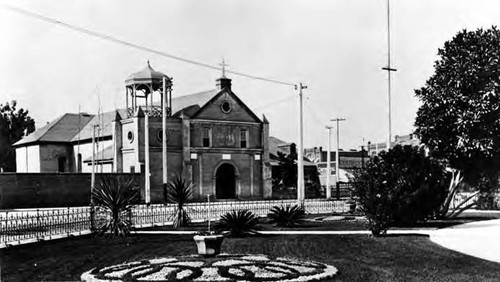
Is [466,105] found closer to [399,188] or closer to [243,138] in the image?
[399,188]

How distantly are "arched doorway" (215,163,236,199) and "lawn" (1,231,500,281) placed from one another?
3544cm

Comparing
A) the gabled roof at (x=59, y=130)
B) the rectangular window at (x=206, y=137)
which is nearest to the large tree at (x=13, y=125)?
the gabled roof at (x=59, y=130)

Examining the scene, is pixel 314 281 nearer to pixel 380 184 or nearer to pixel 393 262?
pixel 393 262

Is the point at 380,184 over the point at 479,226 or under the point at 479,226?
over

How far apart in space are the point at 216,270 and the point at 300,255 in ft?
11.4

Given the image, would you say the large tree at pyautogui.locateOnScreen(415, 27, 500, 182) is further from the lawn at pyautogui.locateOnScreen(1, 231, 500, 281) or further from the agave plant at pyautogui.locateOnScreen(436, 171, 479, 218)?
the lawn at pyautogui.locateOnScreen(1, 231, 500, 281)

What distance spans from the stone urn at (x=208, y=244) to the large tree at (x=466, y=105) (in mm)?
16453

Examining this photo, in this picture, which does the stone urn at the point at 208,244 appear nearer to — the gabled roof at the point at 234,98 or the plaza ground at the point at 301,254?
the plaza ground at the point at 301,254

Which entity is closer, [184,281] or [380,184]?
[184,281]

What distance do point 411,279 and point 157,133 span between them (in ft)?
143

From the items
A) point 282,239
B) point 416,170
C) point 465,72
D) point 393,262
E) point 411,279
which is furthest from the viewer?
point 465,72

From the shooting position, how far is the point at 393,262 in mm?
15281

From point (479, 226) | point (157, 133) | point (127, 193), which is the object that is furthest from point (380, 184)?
point (157, 133)

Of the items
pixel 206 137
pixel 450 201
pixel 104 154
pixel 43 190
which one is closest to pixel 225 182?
pixel 206 137
